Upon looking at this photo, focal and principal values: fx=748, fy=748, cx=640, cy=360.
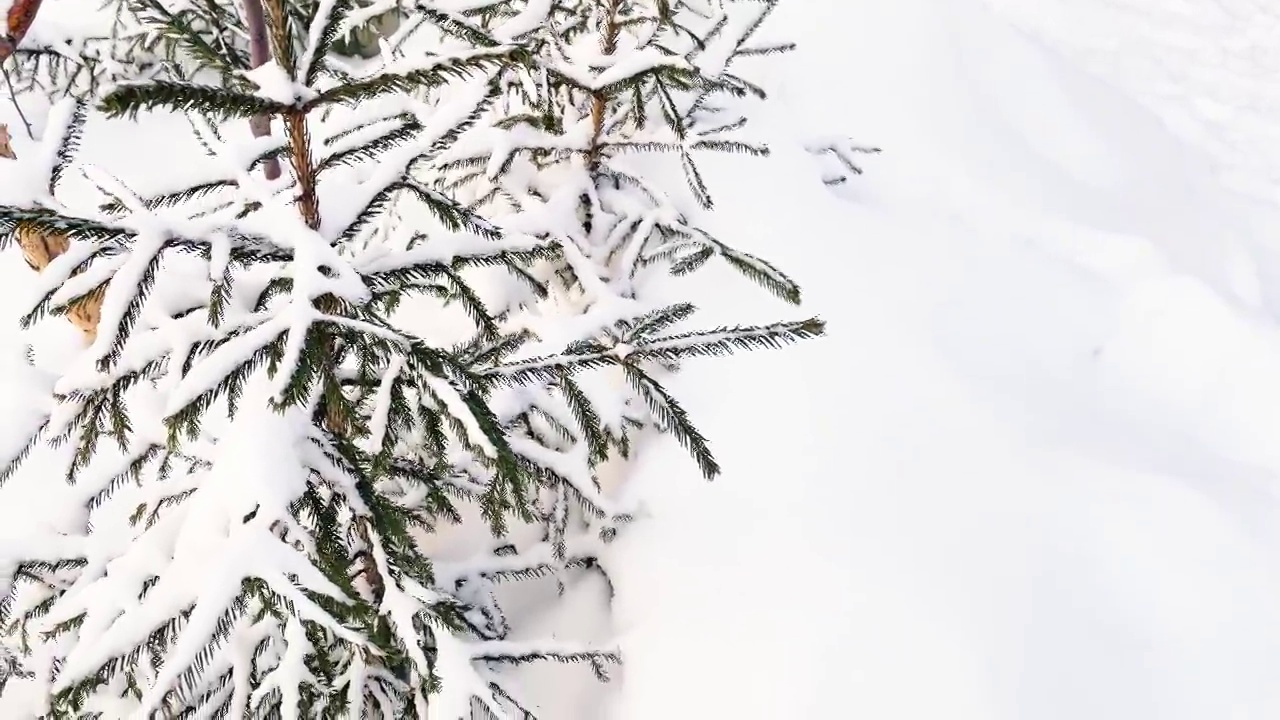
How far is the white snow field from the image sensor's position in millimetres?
2383

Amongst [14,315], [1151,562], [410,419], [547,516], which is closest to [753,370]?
[547,516]

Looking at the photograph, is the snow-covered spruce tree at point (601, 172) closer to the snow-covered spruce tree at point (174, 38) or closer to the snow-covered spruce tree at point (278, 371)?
the snow-covered spruce tree at point (278, 371)

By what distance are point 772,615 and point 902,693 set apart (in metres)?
0.45

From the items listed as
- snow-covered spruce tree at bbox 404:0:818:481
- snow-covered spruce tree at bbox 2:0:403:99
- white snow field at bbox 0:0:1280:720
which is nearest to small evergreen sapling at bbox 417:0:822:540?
snow-covered spruce tree at bbox 404:0:818:481

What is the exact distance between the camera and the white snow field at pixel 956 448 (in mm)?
2383

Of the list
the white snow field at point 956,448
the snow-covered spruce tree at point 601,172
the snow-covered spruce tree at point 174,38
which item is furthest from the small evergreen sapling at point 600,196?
the white snow field at point 956,448

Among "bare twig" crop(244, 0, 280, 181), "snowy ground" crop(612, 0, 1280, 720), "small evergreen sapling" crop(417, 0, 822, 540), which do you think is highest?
"bare twig" crop(244, 0, 280, 181)

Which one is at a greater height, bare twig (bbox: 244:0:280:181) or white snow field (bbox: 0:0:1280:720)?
bare twig (bbox: 244:0:280:181)

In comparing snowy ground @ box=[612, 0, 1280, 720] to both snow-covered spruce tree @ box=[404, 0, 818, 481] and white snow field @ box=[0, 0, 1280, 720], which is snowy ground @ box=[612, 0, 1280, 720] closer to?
white snow field @ box=[0, 0, 1280, 720]

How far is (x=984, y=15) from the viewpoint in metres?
7.12

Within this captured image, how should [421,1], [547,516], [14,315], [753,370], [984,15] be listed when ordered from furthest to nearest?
1. [984,15]
2. [14,315]
3. [753,370]
4. [547,516]
5. [421,1]

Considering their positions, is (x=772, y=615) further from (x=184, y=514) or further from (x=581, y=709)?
(x=184, y=514)

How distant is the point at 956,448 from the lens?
121 inches

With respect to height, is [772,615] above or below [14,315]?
above
